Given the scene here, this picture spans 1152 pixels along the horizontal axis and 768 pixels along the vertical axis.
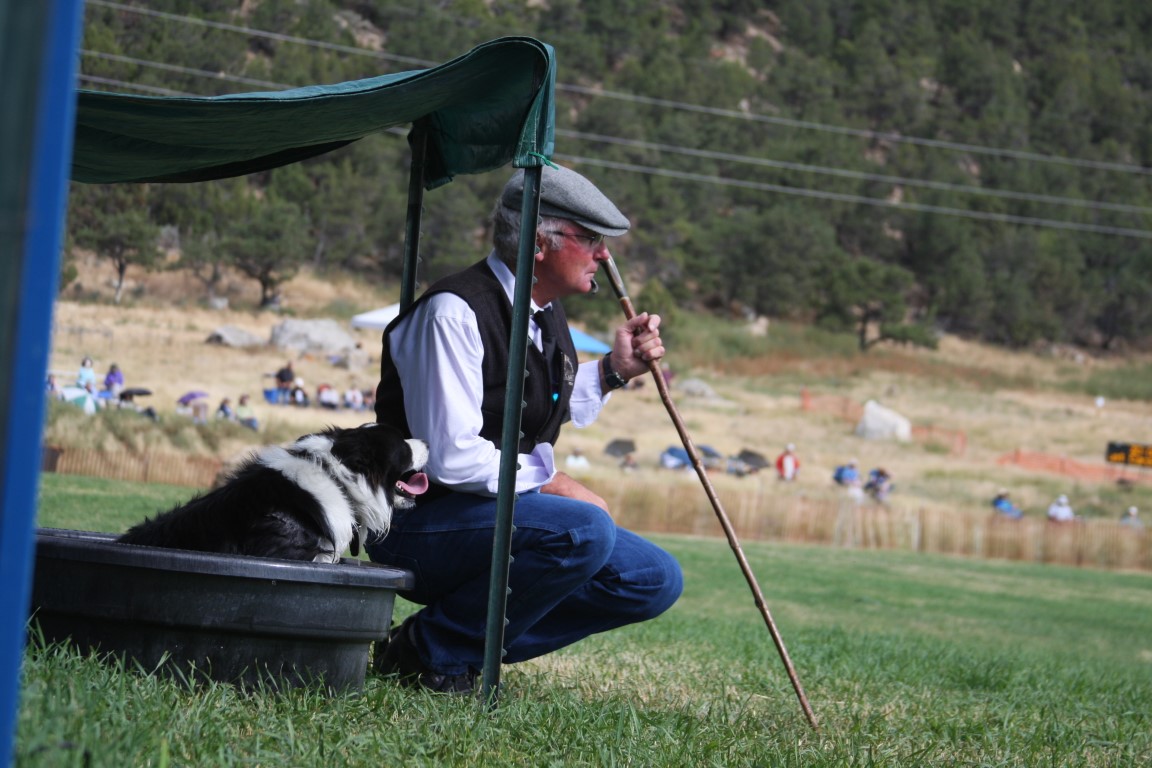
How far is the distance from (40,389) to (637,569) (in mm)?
2713

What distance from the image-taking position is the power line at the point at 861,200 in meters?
59.8

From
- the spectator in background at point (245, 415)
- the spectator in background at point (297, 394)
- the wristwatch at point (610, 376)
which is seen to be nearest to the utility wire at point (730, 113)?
Answer: the spectator in background at point (297, 394)

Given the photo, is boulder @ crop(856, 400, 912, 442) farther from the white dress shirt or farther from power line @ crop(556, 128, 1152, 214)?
the white dress shirt

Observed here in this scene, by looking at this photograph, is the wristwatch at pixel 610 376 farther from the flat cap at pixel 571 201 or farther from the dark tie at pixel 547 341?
the flat cap at pixel 571 201

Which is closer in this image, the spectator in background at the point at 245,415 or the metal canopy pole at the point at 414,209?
the metal canopy pole at the point at 414,209

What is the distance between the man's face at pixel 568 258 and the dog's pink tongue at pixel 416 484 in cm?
76

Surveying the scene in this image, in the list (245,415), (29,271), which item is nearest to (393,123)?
(29,271)

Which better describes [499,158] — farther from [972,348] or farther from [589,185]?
[972,348]

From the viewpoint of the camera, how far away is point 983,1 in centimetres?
9325

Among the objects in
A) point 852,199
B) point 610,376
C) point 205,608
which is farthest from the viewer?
point 852,199

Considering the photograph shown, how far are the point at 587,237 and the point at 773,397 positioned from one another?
50.0 m

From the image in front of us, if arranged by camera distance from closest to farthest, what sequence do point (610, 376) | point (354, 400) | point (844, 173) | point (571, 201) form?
point (571, 201), point (610, 376), point (354, 400), point (844, 173)

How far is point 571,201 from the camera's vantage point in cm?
390

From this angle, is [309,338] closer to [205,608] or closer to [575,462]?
[575,462]
